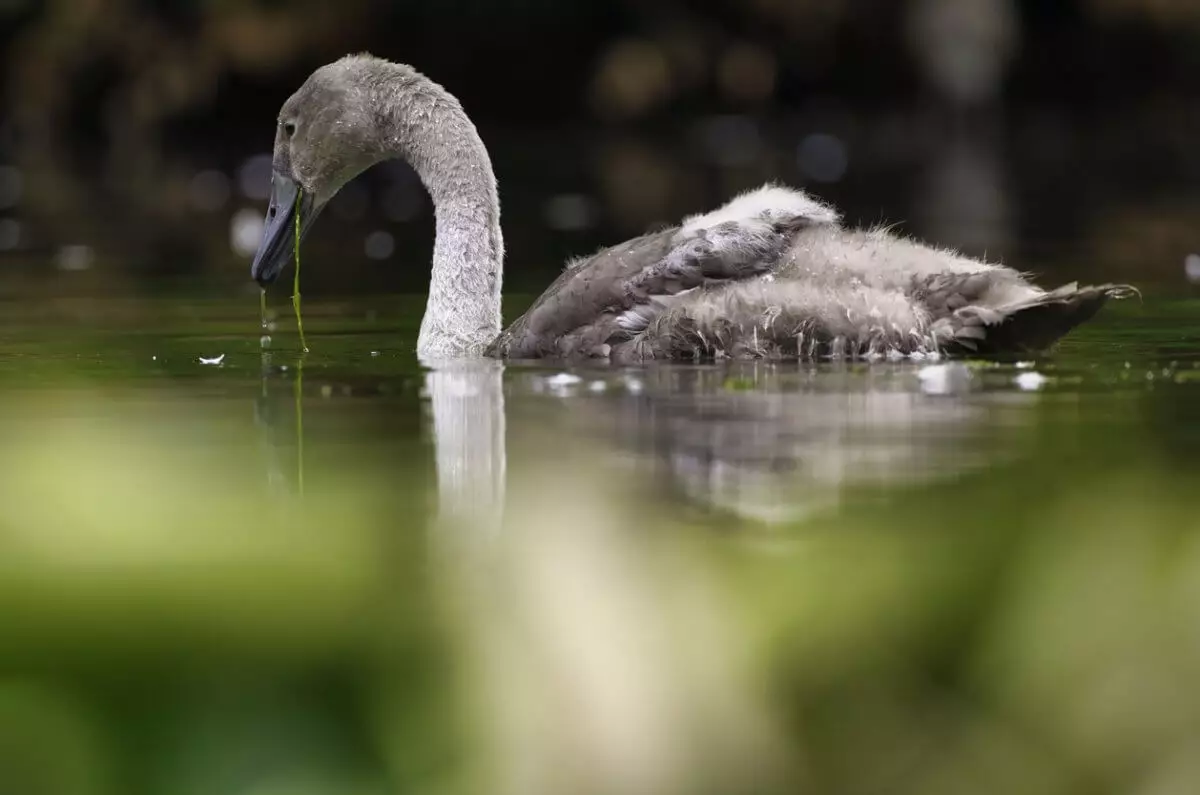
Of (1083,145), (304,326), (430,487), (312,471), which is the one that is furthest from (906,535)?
(1083,145)

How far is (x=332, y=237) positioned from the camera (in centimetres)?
1802

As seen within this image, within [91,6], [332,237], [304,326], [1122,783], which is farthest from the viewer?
[91,6]

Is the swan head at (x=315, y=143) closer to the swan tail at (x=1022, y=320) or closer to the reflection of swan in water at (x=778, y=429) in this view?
the reflection of swan in water at (x=778, y=429)

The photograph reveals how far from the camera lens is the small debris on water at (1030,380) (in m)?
7.69

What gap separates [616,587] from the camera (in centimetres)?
502

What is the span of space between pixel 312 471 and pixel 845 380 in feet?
7.18

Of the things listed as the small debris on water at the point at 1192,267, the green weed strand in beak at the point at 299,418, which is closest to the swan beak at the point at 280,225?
the green weed strand in beak at the point at 299,418

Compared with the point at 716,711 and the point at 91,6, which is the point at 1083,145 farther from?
the point at 716,711

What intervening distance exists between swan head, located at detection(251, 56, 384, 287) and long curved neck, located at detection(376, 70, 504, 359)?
0.37ft

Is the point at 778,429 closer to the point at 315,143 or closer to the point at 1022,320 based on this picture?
the point at 1022,320

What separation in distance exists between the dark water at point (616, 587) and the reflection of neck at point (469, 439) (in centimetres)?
2

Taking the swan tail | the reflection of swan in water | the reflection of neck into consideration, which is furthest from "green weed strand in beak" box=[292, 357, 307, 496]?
the swan tail

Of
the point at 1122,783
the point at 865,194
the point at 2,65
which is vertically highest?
the point at 2,65

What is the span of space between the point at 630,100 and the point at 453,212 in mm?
20728
